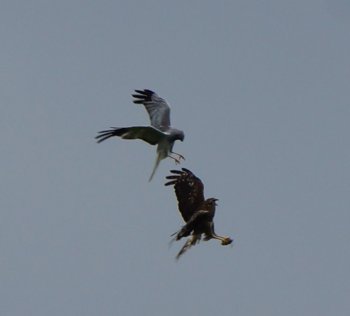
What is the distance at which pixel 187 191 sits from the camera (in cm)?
3338

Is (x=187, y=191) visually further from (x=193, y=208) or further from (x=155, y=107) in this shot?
(x=155, y=107)

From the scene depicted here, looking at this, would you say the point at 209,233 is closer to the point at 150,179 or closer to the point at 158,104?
the point at 150,179

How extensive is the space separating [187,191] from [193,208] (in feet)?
1.59

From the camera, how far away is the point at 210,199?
3294 centimetres

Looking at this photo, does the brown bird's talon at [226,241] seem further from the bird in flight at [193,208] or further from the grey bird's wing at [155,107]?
the grey bird's wing at [155,107]

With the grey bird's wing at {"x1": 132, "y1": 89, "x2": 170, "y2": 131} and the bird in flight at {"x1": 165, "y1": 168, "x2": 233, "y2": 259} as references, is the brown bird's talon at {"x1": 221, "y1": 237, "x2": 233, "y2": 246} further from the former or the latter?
the grey bird's wing at {"x1": 132, "y1": 89, "x2": 170, "y2": 131}

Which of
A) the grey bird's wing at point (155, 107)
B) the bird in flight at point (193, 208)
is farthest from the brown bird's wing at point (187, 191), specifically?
the grey bird's wing at point (155, 107)

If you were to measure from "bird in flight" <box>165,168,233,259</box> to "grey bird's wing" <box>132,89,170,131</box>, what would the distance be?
272cm

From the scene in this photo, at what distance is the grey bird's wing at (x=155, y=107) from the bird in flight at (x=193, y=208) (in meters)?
2.72

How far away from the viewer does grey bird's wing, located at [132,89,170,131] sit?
122 ft

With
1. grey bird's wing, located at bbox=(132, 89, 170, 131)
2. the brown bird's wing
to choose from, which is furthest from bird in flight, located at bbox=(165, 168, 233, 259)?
grey bird's wing, located at bbox=(132, 89, 170, 131)

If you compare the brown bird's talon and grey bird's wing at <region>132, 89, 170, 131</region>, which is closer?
the brown bird's talon

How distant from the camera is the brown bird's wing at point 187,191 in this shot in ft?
109

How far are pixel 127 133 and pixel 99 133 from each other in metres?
0.74
